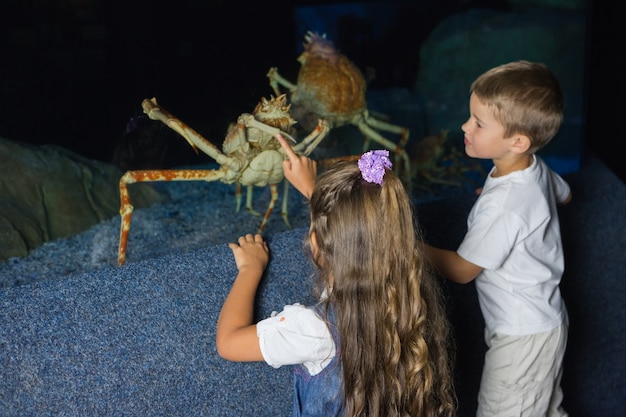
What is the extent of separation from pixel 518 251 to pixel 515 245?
2 cm

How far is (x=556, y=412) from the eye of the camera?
1930 millimetres

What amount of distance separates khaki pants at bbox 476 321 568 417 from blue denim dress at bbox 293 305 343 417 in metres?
0.54

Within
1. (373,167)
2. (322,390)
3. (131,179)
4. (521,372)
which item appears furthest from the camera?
(521,372)

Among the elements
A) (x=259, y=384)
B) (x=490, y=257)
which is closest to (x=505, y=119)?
(x=490, y=257)

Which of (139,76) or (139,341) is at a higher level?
(139,76)

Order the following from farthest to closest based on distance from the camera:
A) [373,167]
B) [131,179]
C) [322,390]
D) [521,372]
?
1. [521,372]
2. [131,179]
3. [322,390]
4. [373,167]

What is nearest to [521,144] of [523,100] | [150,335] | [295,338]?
[523,100]

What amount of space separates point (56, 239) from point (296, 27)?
2.57 ft

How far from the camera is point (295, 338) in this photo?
136cm

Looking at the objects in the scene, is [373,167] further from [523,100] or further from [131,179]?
[131,179]

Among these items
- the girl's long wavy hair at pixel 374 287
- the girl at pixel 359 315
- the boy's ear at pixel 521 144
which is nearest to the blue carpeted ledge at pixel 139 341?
the girl at pixel 359 315

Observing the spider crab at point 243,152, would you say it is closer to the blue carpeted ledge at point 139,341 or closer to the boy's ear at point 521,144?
the blue carpeted ledge at point 139,341

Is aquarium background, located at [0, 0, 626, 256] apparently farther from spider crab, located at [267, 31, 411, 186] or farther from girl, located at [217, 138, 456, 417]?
girl, located at [217, 138, 456, 417]

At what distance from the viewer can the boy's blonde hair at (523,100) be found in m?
1.59
